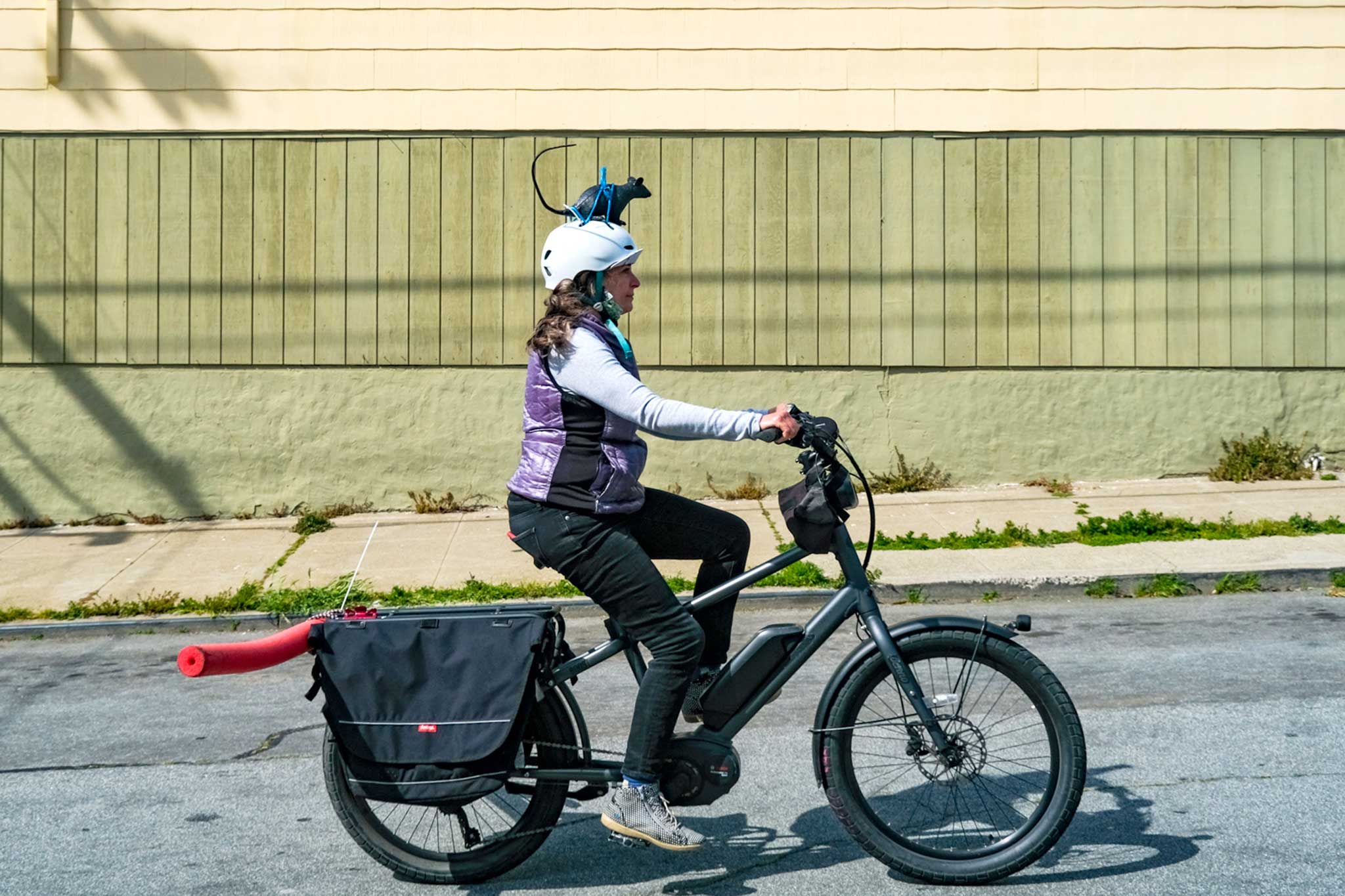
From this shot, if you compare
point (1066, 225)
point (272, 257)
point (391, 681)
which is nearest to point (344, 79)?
point (272, 257)

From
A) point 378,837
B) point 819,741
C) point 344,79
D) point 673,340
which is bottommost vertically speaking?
point 378,837

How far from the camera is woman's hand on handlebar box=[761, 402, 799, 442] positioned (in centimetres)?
404

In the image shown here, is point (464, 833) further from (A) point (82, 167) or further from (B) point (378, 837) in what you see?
(A) point (82, 167)

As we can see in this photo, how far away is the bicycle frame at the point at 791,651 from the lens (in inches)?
169

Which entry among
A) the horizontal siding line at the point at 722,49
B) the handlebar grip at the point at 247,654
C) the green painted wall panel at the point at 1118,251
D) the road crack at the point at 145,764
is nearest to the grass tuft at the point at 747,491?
the green painted wall panel at the point at 1118,251

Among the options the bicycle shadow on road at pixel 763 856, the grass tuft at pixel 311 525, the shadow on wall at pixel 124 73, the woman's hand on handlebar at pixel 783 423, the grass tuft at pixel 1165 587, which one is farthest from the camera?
the shadow on wall at pixel 124 73

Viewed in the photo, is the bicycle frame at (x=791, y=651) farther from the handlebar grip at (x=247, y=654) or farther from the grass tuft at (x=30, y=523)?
the grass tuft at (x=30, y=523)

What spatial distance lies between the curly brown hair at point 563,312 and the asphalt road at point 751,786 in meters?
1.68

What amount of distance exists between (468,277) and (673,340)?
5.66ft

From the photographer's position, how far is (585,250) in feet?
14.2

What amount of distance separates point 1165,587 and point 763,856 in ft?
Result: 16.0

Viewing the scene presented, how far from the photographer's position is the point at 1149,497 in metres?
11.2

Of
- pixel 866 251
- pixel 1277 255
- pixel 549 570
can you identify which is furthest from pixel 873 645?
pixel 1277 255

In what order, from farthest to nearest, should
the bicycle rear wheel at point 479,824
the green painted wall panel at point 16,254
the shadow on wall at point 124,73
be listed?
the green painted wall panel at point 16,254 < the shadow on wall at point 124,73 < the bicycle rear wheel at point 479,824
